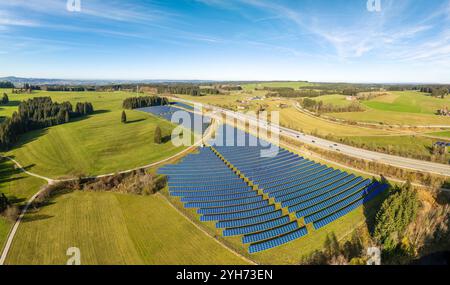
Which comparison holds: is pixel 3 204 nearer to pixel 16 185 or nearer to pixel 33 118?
pixel 16 185

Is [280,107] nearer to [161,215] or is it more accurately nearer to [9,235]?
[161,215]

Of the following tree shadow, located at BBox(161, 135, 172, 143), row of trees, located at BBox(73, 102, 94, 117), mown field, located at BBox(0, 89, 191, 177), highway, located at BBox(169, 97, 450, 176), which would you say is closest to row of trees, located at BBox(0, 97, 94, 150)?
row of trees, located at BBox(73, 102, 94, 117)

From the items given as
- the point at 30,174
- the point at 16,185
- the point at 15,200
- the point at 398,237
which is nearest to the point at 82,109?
the point at 30,174

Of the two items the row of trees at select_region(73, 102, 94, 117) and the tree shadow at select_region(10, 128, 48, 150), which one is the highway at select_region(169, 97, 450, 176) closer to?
the tree shadow at select_region(10, 128, 48, 150)

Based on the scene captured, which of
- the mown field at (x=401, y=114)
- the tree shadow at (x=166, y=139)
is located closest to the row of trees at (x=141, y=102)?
the tree shadow at (x=166, y=139)

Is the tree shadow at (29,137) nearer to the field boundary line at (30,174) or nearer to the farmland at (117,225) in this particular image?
the farmland at (117,225)
